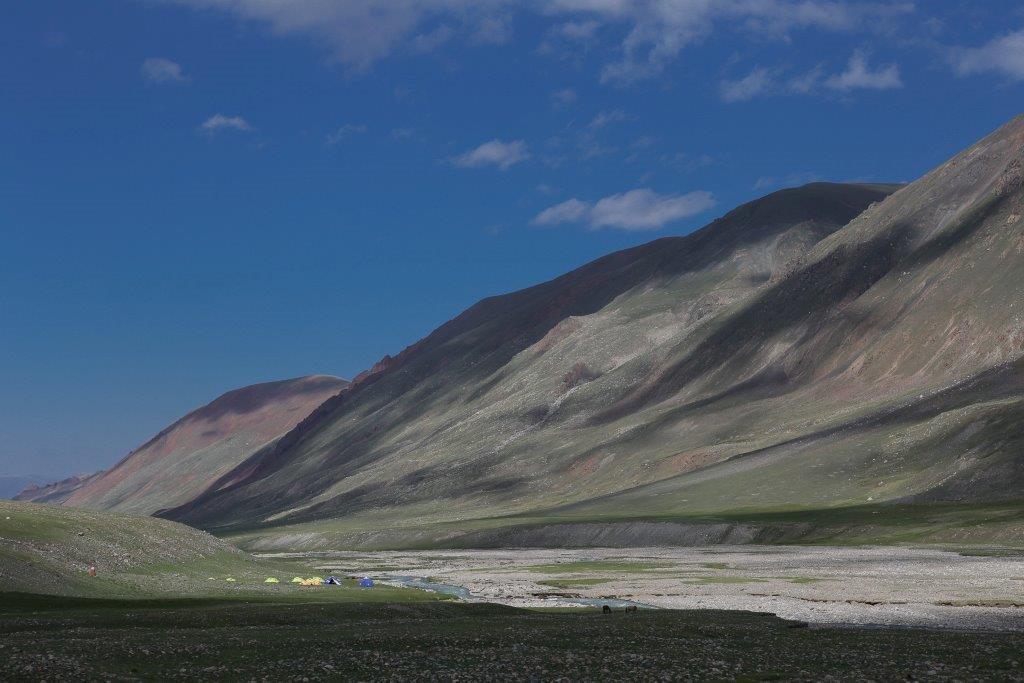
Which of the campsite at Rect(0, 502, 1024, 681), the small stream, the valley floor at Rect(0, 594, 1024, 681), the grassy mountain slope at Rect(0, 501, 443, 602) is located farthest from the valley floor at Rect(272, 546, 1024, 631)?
the grassy mountain slope at Rect(0, 501, 443, 602)

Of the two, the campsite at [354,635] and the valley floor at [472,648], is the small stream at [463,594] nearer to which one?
the campsite at [354,635]

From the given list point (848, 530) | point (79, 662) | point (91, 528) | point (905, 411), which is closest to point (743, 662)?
point (79, 662)

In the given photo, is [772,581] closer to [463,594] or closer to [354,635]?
[463,594]

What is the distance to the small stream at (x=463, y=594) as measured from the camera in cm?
6925

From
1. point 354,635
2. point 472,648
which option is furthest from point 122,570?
point 472,648

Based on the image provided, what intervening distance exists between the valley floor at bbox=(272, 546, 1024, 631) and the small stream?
15 cm

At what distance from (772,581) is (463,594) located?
81.1ft

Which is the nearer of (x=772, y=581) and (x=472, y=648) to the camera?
(x=472, y=648)

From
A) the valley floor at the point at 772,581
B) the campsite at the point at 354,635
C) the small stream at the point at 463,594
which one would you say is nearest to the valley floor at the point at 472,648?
the campsite at the point at 354,635

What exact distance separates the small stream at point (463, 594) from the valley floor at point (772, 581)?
147 millimetres

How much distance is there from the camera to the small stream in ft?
227

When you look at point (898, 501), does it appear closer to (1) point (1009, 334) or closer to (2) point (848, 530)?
(2) point (848, 530)

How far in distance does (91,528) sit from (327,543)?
381 feet

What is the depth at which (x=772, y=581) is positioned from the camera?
79.3 metres
